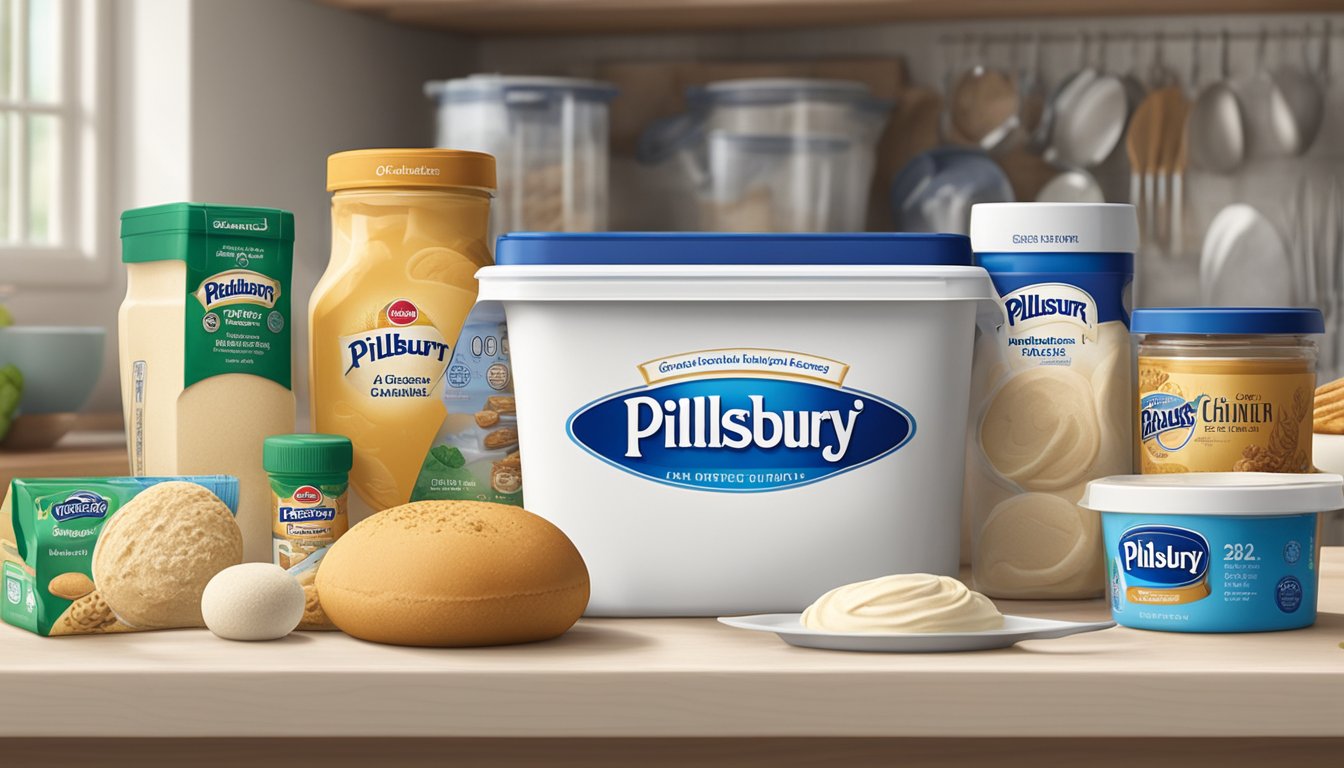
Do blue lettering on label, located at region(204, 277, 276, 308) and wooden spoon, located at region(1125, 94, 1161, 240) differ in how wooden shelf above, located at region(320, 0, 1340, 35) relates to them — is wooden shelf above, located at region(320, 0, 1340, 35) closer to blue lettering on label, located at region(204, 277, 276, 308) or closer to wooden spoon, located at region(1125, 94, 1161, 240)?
wooden spoon, located at region(1125, 94, 1161, 240)

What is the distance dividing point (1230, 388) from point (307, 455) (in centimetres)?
49

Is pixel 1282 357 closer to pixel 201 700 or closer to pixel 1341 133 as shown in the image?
pixel 201 700

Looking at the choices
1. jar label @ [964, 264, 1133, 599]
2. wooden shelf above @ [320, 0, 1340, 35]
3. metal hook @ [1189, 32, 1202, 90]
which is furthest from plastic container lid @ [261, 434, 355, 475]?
metal hook @ [1189, 32, 1202, 90]

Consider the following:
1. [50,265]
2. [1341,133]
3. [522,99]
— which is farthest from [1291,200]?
[50,265]

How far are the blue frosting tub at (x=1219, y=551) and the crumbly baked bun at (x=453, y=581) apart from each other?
0.93 feet

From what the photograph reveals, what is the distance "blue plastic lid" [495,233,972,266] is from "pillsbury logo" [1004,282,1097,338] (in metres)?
0.06

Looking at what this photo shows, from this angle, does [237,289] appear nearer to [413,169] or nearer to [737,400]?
[413,169]

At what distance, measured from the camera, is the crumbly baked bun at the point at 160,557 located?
2.33 feet

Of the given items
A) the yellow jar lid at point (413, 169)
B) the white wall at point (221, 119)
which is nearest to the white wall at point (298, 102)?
the white wall at point (221, 119)

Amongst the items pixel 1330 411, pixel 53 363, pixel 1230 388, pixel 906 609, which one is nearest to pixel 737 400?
pixel 906 609

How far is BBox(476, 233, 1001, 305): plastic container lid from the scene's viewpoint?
0.77 metres

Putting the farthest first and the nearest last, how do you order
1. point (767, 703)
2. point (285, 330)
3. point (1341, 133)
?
point (1341, 133) → point (285, 330) → point (767, 703)

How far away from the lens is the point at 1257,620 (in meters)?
0.73

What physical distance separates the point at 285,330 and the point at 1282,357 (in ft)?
1.84
